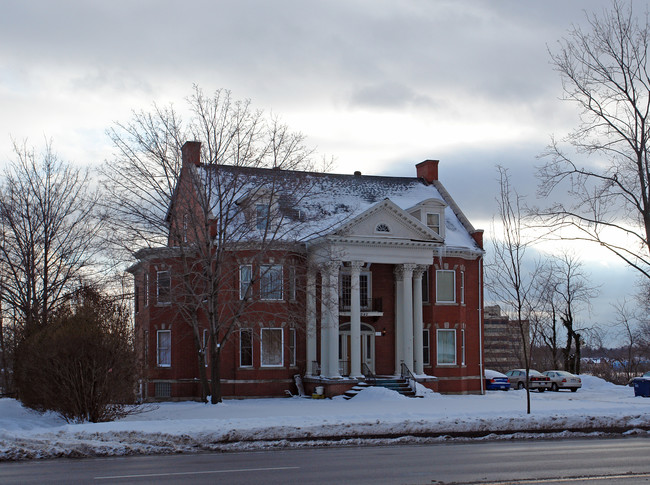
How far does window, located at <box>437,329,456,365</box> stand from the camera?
3753 cm

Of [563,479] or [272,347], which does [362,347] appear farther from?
[563,479]

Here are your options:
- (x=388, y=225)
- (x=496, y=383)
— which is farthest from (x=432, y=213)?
(x=496, y=383)

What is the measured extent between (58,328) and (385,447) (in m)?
9.86

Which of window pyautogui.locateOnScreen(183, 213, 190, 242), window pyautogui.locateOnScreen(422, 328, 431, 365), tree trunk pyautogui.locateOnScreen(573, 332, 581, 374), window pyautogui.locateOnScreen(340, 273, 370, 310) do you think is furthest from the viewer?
tree trunk pyautogui.locateOnScreen(573, 332, 581, 374)

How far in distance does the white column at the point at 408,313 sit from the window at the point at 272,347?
5.76 m

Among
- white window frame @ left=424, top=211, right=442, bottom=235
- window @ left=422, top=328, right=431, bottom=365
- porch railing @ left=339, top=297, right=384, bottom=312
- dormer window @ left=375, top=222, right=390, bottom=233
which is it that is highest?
white window frame @ left=424, top=211, right=442, bottom=235

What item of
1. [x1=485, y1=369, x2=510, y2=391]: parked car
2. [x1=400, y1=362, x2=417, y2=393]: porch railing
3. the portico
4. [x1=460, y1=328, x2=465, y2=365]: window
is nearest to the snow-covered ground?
the portico

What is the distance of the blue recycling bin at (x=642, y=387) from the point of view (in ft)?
115

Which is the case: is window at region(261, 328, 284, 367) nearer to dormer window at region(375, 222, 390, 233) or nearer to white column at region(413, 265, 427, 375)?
white column at region(413, 265, 427, 375)

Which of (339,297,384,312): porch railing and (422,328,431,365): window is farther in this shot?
(422,328,431,365): window

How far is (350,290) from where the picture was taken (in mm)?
35438

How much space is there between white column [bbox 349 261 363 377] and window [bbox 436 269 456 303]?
570 centimetres

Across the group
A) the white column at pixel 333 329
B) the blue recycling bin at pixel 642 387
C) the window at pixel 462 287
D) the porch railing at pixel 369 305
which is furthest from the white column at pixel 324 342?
the blue recycling bin at pixel 642 387

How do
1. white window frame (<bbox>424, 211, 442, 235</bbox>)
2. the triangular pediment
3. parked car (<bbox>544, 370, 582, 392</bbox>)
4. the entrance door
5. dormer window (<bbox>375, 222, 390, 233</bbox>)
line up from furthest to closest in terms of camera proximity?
parked car (<bbox>544, 370, 582, 392</bbox>)
white window frame (<bbox>424, 211, 442, 235</bbox>)
the entrance door
dormer window (<bbox>375, 222, 390, 233</bbox>)
the triangular pediment
